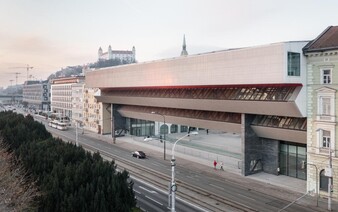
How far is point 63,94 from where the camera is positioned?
153m

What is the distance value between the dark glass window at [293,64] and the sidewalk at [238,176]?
51.2 ft

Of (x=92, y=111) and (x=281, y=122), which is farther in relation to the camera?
(x=92, y=111)

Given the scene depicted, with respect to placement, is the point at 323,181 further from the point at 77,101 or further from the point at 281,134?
the point at 77,101

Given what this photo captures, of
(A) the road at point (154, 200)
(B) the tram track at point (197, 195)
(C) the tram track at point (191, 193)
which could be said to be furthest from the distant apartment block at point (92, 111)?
(A) the road at point (154, 200)

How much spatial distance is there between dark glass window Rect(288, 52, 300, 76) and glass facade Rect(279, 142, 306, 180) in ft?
40.5

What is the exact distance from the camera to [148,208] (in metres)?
37.8

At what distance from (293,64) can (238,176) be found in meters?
19.3

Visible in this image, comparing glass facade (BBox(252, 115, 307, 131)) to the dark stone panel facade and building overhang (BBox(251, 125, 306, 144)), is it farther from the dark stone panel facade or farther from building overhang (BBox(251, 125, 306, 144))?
the dark stone panel facade

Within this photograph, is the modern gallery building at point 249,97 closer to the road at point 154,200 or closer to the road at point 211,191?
the road at point 211,191

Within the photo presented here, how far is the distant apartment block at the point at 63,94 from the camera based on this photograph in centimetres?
14362

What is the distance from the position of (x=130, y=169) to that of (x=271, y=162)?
23.4 metres

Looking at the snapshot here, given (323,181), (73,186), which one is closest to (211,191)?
(323,181)

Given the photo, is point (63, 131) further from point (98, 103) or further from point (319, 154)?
point (319, 154)

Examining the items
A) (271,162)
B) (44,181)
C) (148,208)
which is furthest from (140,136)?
(44,181)
